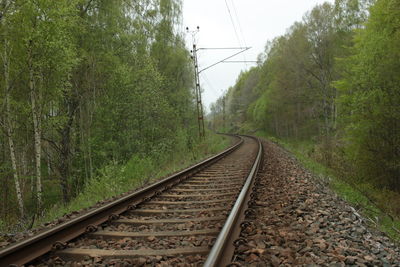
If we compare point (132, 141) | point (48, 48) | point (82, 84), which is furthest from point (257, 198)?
point (82, 84)

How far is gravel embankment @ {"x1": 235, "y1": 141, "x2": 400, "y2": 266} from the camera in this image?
2.43m

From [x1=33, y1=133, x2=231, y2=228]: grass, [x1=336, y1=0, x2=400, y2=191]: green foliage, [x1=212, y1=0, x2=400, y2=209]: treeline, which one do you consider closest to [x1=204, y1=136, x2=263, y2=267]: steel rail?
[x1=33, y1=133, x2=231, y2=228]: grass

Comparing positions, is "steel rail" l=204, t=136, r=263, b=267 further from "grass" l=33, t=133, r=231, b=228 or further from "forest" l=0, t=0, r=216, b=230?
"forest" l=0, t=0, r=216, b=230

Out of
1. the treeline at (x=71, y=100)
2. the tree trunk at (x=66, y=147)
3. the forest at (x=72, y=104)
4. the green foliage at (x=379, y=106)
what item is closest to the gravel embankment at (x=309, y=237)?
the forest at (x=72, y=104)

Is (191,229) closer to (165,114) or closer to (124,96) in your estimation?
(124,96)

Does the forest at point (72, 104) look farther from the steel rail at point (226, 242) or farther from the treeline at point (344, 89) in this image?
the treeline at point (344, 89)

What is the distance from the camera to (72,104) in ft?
47.3

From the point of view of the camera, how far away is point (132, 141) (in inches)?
559

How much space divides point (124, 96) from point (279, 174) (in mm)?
9787

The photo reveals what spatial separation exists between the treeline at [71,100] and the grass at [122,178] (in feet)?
2.72

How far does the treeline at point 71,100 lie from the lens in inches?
384

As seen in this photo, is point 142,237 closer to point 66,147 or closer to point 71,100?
point 66,147

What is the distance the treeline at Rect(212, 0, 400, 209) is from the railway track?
30.1 ft

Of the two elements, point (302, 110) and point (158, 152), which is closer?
point (158, 152)
